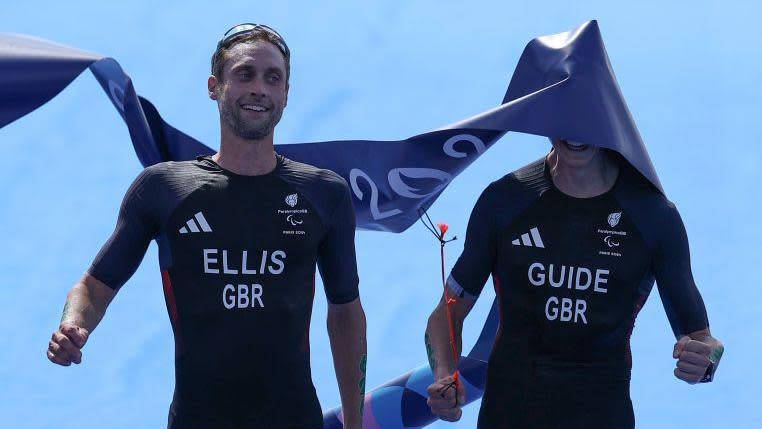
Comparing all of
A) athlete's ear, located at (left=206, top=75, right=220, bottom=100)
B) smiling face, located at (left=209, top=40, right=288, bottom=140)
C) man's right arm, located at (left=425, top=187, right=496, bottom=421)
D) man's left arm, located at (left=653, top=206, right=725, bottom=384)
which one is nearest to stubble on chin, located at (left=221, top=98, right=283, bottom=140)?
smiling face, located at (left=209, top=40, right=288, bottom=140)

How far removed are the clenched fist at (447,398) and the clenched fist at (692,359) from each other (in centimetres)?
67

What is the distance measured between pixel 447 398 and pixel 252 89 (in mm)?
1122

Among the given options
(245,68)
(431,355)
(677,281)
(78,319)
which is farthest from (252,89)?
(677,281)

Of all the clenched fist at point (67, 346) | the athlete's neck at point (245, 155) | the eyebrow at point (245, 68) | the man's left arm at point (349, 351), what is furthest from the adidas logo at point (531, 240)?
the clenched fist at point (67, 346)

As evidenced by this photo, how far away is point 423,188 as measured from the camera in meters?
4.57

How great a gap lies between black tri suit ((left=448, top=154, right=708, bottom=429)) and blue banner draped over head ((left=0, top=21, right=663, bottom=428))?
7.9 inches

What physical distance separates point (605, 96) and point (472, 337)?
603 cm

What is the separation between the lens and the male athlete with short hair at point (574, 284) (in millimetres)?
3918

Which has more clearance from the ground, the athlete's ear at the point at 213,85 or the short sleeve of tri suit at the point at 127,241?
the athlete's ear at the point at 213,85

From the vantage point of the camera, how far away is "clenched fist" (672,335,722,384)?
11.8ft

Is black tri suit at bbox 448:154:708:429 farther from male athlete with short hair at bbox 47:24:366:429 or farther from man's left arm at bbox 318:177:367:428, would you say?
male athlete with short hair at bbox 47:24:366:429

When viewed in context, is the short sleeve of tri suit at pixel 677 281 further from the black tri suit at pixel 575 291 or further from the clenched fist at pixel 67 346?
the clenched fist at pixel 67 346

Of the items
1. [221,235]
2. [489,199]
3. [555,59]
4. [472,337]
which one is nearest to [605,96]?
[555,59]

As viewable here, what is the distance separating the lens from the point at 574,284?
3922 millimetres
